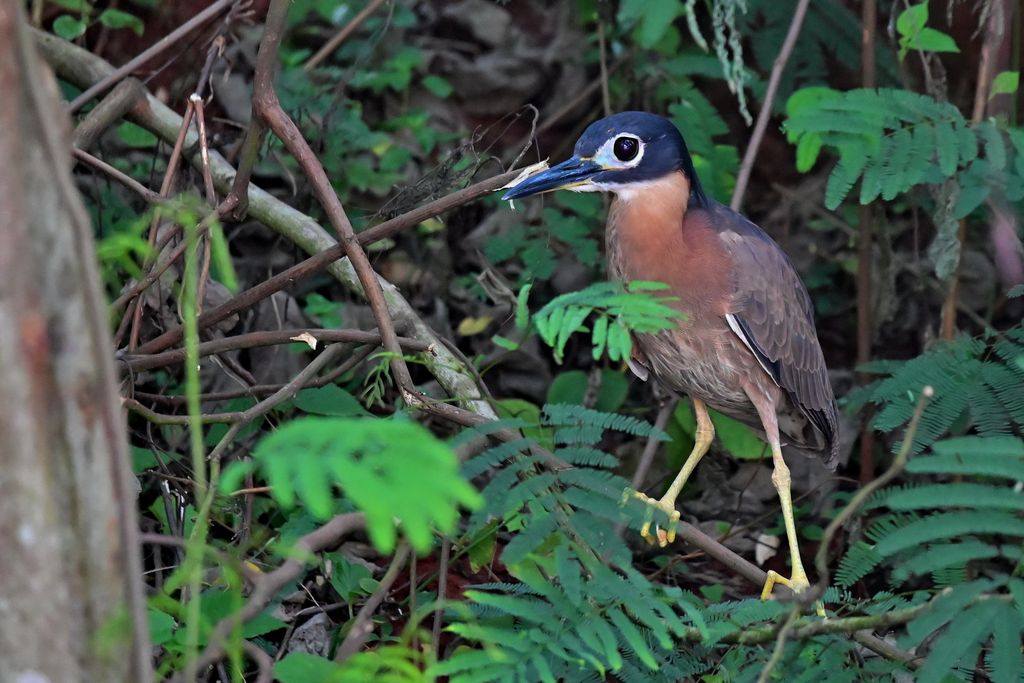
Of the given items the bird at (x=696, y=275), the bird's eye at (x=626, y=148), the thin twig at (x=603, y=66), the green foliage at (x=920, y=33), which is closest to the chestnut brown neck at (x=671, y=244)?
the bird at (x=696, y=275)

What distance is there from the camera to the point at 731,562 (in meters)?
3.20

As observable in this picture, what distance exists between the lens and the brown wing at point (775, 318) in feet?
12.8

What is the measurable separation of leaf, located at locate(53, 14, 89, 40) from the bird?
1.91 metres

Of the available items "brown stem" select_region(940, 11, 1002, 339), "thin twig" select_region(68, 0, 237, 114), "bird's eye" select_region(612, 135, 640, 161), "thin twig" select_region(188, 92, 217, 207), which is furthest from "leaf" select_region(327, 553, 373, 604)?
"brown stem" select_region(940, 11, 1002, 339)

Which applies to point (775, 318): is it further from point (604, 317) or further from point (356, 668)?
point (356, 668)

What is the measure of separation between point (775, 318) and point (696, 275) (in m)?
0.33

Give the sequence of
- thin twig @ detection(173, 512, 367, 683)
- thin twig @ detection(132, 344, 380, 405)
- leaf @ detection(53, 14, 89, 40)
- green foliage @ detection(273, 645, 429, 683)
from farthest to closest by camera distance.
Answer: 1. leaf @ detection(53, 14, 89, 40)
2. thin twig @ detection(132, 344, 380, 405)
3. green foliage @ detection(273, 645, 429, 683)
4. thin twig @ detection(173, 512, 367, 683)

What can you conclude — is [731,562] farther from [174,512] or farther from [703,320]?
[174,512]

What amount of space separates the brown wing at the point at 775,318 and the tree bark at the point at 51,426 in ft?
8.66

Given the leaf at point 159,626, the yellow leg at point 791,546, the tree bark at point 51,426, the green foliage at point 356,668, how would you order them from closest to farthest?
the tree bark at point 51,426 < the green foliage at point 356,668 < the leaf at point 159,626 < the yellow leg at point 791,546

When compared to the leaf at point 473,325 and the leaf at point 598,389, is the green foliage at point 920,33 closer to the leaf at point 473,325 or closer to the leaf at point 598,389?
the leaf at point 598,389

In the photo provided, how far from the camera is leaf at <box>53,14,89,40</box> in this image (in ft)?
14.1

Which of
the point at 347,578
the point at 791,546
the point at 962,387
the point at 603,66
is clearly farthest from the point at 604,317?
the point at 603,66

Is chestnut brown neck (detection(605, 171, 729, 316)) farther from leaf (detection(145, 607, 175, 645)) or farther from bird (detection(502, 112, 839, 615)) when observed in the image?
leaf (detection(145, 607, 175, 645))
